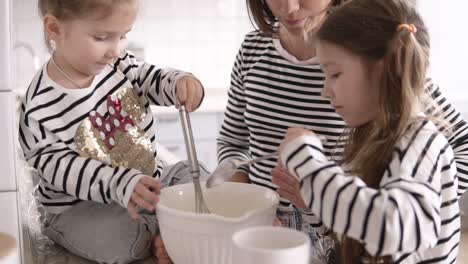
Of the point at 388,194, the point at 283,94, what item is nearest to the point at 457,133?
the point at 283,94

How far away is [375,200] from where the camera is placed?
69cm

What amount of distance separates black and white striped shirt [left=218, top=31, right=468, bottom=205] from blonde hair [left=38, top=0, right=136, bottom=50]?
34 centimetres

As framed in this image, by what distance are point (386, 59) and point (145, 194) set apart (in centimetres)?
36

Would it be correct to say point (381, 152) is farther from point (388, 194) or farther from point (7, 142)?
point (7, 142)

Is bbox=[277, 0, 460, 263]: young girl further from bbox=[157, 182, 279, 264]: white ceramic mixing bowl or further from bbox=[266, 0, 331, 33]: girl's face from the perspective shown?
bbox=[266, 0, 331, 33]: girl's face

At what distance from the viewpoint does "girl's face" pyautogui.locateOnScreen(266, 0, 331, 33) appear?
3.42ft

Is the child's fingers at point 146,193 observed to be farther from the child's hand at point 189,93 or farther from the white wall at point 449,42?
the white wall at point 449,42

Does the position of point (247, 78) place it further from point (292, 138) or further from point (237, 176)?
point (292, 138)

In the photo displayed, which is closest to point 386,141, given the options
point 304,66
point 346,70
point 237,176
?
point 346,70

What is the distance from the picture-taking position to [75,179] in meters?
0.95

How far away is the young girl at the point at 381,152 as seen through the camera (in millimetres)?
700

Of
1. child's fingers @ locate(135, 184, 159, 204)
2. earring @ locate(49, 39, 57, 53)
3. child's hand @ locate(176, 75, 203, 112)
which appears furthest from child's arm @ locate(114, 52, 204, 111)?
child's fingers @ locate(135, 184, 159, 204)

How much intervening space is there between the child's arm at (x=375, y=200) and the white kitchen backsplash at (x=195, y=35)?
107 inches

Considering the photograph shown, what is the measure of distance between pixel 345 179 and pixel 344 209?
0.03 m
